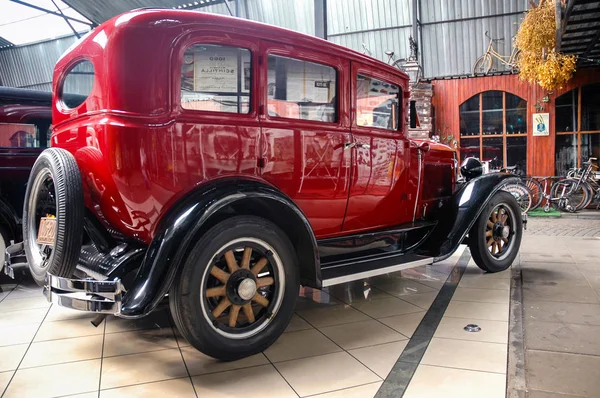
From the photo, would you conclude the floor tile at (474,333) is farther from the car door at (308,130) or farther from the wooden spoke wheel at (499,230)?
the wooden spoke wheel at (499,230)

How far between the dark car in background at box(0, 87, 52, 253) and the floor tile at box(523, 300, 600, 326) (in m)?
4.61

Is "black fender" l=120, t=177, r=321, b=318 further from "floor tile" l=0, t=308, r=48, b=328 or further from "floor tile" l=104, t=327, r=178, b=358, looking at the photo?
"floor tile" l=0, t=308, r=48, b=328

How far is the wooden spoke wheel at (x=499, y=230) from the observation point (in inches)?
182

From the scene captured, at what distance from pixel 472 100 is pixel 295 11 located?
586cm

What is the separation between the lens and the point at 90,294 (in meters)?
2.48

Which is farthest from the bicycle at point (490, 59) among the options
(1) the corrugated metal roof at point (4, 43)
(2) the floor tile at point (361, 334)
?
(1) the corrugated metal roof at point (4, 43)

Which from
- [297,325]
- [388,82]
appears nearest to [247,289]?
[297,325]

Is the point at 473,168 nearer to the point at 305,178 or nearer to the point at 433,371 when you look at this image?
the point at 305,178

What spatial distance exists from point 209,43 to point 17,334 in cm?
235

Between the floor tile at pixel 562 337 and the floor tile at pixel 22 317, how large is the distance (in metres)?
3.44

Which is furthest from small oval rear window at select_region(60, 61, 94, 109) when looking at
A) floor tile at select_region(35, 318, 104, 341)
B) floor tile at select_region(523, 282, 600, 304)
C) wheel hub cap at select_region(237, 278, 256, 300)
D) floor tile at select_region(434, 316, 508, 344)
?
floor tile at select_region(523, 282, 600, 304)

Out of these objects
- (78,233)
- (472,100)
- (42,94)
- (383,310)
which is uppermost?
(472,100)

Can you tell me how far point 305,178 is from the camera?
10.1 ft

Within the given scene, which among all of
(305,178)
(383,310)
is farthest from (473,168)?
(305,178)
